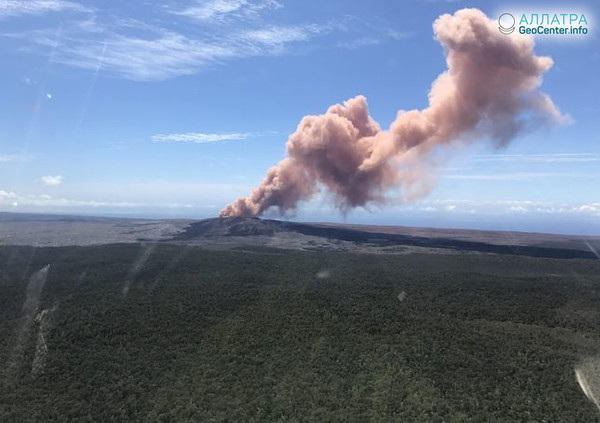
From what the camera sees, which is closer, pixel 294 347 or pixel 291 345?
pixel 294 347

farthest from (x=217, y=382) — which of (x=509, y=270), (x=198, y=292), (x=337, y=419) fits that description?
(x=509, y=270)

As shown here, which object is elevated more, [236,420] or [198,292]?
[198,292]

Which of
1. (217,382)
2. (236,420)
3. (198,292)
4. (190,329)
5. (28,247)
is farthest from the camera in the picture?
(28,247)

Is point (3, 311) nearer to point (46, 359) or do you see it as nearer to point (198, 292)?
point (46, 359)

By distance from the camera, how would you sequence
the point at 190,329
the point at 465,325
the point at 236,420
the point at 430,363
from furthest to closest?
1. the point at 465,325
2. the point at 190,329
3. the point at 430,363
4. the point at 236,420
